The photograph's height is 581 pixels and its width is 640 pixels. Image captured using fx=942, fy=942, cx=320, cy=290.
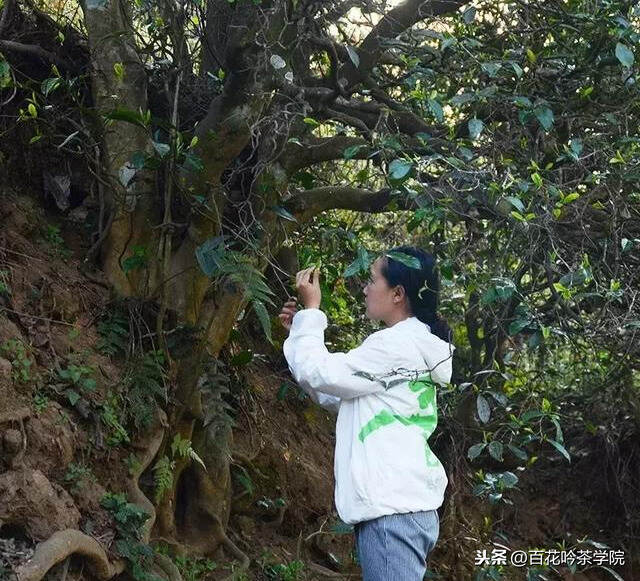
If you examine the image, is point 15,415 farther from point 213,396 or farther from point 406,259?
point 406,259

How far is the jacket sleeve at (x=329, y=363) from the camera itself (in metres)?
3.14

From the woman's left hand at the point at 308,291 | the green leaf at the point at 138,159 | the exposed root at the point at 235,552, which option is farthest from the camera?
the exposed root at the point at 235,552

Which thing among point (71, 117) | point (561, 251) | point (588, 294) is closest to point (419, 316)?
point (588, 294)

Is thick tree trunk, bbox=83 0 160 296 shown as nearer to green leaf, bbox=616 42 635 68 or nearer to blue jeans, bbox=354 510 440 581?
blue jeans, bbox=354 510 440 581

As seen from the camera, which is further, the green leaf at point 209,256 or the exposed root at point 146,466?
the exposed root at point 146,466

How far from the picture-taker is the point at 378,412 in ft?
10.5

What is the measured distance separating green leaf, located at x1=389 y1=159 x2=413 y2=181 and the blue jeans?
1.35 metres

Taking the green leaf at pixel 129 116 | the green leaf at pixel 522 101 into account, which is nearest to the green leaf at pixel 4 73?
the green leaf at pixel 129 116

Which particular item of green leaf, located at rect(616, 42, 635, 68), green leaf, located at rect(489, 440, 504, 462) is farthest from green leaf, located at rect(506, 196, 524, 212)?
green leaf, located at rect(489, 440, 504, 462)

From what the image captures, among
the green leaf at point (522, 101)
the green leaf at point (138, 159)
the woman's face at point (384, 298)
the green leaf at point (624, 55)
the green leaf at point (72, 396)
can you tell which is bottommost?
the green leaf at point (72, 396)

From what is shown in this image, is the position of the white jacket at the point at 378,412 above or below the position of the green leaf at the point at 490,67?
below

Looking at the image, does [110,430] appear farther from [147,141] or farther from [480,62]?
[480,62]

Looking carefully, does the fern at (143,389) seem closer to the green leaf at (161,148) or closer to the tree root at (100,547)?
the tree root at (100,547)

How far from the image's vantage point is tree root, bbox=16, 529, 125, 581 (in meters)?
3.52
